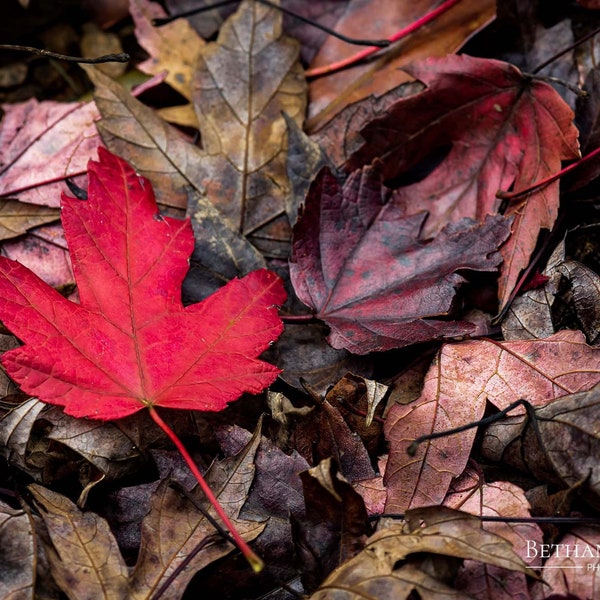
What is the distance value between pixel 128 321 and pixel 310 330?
486 mm

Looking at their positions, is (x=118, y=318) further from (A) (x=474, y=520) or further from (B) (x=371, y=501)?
(A) (x=474, y=520)

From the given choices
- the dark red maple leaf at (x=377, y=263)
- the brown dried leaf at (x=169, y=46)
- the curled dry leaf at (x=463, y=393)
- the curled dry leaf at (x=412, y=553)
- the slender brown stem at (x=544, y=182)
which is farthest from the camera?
the brown dried leaf at (x=169, y=46)

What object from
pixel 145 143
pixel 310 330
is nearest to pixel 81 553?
pixel 310 330

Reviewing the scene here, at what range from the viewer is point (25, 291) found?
135 cm

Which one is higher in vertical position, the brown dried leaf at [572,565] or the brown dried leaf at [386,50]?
the brown dried leaf at [386,50]

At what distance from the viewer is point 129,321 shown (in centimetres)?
140

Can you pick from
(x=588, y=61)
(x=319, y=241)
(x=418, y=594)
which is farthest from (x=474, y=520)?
(x=588, y=61)

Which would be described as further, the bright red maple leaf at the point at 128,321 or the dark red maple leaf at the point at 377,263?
the dark red maple leaf at the point at 377,263

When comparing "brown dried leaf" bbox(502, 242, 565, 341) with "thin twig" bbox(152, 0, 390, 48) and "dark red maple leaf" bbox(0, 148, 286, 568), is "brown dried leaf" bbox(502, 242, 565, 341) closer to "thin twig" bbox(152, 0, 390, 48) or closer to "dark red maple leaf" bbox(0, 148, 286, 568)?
"dark red maple leaf" bbox(0, 148, 286, 568)

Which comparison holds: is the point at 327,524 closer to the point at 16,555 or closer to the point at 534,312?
the point at 16,555

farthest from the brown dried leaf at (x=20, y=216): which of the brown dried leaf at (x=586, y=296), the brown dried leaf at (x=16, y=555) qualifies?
the brown dried leaf at (x=586, y=296)

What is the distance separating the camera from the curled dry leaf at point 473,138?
5.50 ft

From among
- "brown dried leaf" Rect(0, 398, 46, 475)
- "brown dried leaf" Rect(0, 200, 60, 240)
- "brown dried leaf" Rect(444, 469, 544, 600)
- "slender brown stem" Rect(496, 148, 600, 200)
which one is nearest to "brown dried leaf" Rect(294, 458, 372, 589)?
"brown dried leaf" Rect(444, 469, 544, 600)

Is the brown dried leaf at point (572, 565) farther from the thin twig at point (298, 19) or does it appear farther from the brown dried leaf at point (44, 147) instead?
the brown dried leaf at point (44, 147)
